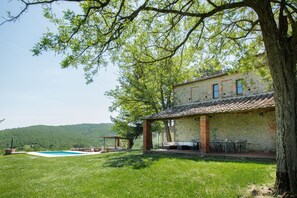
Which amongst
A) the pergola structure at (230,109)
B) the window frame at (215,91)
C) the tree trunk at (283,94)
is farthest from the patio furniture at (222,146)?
the tree trunk at (283,94)

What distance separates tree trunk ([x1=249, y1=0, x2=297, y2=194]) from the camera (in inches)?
256

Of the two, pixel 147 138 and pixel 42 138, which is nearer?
pixel 147 138

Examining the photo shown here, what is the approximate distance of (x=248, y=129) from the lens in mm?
16812

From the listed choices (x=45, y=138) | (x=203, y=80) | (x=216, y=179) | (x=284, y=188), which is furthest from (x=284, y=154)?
(x=45, y=138)

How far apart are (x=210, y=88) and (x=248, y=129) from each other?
4991mm

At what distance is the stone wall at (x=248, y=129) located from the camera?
15.6m

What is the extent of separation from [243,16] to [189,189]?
774cm

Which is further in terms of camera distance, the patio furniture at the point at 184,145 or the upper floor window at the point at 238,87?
the patio furniture at the point at 184,145

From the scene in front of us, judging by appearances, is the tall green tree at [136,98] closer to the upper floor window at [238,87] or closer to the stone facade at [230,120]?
the stone facade at [230,120]

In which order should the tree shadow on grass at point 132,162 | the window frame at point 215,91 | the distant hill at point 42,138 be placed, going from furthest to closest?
the distant hill at point 42,138, the window frame at point 215,91, the tree shadow on grass at point 132,162

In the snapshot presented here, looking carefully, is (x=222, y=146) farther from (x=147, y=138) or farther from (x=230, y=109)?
(x=147, y=138)

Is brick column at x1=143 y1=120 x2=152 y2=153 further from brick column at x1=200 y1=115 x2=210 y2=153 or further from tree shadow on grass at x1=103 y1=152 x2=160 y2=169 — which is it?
brick column at x1=200 y1=115 x2=210 y2=153

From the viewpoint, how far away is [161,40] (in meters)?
10.2

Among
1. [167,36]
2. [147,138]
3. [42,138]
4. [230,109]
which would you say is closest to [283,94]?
[167,36]
